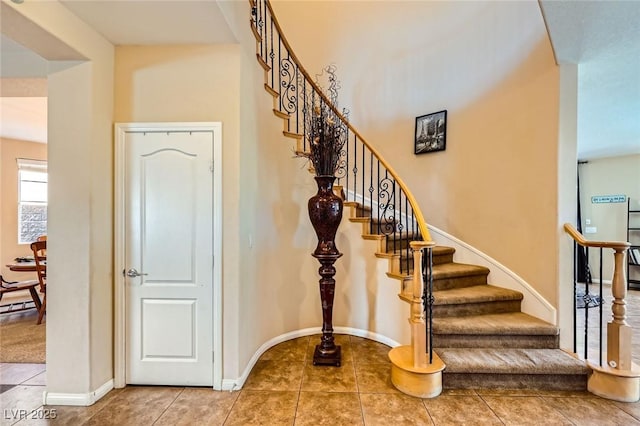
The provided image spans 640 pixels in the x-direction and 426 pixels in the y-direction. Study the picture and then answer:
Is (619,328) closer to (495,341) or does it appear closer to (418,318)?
(495,341)

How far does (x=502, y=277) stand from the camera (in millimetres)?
3342

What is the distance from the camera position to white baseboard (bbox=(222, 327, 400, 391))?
240 cm

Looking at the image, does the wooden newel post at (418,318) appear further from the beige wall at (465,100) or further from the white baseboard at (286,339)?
the beige wall at (465,100)

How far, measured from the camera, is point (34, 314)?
4.38 metres

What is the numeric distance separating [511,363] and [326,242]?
6.04ft

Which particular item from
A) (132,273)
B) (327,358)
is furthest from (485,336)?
(132,273)

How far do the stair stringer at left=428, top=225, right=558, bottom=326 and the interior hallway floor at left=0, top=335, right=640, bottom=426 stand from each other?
0.75 m

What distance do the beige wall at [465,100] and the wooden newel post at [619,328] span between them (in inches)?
18.8

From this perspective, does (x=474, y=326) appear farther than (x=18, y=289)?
No

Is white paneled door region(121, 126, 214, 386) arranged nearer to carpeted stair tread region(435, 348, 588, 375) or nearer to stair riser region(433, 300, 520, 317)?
carpeted stair tread region(435, 348, 588, 375)

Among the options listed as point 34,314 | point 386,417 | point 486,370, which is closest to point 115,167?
point 386,417

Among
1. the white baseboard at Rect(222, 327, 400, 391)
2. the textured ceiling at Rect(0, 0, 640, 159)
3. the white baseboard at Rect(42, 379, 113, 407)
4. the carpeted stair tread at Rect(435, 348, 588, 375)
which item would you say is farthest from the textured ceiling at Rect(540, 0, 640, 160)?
the white baseboard at Rect(42, 379, 113, 407)

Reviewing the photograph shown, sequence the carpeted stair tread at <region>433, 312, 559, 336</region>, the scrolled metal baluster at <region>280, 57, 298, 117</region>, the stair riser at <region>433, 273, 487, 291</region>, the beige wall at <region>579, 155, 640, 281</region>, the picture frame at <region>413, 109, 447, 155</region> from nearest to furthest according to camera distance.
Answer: the carpeted stair tread at <region>433, 312, 559, 336</region>
the stair riser at <region>433, 273, 487, 291</region>
the scrolled metal baluster at <region>280, 57, 298, 117</region>
the picture frame at <region>413, 109, 447, 155</region>
the beige wall at <region>579, 155, 640, 281</region>

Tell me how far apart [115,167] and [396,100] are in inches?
144
